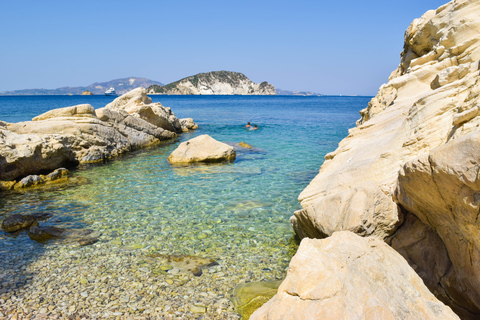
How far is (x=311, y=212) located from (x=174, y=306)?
2851 millimetres

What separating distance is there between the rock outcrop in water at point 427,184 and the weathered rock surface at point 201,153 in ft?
27.2

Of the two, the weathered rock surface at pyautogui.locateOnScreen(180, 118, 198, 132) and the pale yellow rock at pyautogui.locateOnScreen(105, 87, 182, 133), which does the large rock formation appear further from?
the weathered rock surface at pyautogui.locateOnScreen(180, 118, 198, 132)

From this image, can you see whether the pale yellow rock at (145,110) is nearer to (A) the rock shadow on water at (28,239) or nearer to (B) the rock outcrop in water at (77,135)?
(B) the rock outcrop in water at (77,135)

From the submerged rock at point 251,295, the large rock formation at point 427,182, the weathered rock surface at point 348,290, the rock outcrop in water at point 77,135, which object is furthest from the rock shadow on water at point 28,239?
the large rock formation at point 427,182

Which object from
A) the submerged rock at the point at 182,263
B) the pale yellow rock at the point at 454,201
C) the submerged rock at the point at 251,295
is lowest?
the submerged rock at the point at 251,295

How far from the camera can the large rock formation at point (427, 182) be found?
12.2ft

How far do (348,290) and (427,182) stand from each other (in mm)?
1645

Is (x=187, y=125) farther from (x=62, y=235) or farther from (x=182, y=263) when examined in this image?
(x=182, y=263)

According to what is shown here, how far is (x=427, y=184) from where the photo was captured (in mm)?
4102

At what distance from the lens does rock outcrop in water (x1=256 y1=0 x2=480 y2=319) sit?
12.1 feet

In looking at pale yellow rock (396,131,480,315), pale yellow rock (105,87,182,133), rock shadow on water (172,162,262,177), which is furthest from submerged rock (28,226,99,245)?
pale yellow rock (105,87,182,133)

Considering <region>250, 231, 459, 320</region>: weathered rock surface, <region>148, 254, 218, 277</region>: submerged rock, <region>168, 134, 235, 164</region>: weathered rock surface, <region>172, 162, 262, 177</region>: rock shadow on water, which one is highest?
<region>250, 231, 459, 320</region>: weathered rock surface

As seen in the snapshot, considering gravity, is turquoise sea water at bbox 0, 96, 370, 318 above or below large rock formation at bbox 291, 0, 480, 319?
below

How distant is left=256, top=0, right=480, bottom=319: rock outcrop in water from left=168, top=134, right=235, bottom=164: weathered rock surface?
27.2 feet
